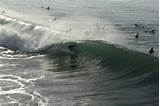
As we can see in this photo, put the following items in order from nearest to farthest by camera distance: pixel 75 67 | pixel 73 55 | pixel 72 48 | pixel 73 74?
pixel 73 74 → pixel 75 67 → pixel 73 55 → pixel 72 48

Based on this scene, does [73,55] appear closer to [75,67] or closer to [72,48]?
[72,48]

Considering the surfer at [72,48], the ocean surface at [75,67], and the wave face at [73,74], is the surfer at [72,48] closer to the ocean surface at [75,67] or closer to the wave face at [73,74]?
the ocean surface at [75,67]

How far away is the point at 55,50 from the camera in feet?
118

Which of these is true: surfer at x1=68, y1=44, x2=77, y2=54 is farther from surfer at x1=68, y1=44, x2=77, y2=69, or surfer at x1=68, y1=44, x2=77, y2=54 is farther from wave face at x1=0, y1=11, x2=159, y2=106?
wave face at x1=0, y1=11, x2=159, y2=106

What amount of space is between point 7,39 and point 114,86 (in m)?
20.4

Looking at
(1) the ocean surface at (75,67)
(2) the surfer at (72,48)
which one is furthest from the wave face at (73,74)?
(2) the surfer at (72,48)

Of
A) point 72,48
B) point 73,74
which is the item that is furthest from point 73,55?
point 73,74

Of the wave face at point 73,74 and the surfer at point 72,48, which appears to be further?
the surfer at point 72,48

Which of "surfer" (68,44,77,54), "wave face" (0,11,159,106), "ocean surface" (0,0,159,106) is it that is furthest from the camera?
"surfer" (68,44,77,54)

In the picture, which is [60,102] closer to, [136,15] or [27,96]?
[27,96]

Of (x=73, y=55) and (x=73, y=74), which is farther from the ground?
(x=73, y=55)

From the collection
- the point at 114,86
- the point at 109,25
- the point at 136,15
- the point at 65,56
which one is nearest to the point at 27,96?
the point at 114,86

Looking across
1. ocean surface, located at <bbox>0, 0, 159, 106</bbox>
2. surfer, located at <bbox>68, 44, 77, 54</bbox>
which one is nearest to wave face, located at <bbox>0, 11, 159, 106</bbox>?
ocean surface, located at <bbox>0, 0, 159, 106</bbox>

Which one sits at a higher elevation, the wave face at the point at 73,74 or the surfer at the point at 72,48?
the surfer at the point at 72,48
